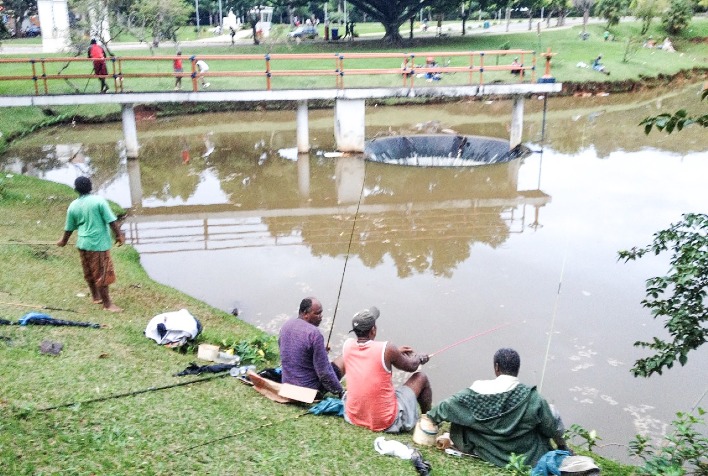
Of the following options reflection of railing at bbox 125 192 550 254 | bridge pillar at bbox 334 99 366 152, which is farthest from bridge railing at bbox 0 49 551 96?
reflection of railing at bbox 125 192 550 254

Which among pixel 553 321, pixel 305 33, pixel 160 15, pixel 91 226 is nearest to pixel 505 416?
pixel 91 226

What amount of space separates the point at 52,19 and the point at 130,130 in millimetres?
23043

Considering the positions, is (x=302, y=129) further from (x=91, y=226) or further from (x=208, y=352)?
(x=208, y=352)

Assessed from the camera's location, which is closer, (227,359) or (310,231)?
(227,359)

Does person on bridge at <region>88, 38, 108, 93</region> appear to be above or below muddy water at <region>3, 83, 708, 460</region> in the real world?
above

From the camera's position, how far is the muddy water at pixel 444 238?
867 centimetres

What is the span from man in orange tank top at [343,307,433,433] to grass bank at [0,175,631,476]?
0.43 feet

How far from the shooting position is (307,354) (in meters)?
5.71

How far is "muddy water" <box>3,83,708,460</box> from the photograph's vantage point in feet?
28.5

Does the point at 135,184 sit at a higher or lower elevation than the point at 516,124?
lower

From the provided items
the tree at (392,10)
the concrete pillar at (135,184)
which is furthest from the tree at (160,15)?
the tree at (392,10)

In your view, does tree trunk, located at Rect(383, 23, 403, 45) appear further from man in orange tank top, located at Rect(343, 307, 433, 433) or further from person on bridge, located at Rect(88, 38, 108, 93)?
man in orange tank top, located at Rect(343, 307, 433, 433)

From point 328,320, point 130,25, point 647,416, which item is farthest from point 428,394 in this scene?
point 130,25

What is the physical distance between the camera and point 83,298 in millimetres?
8672
